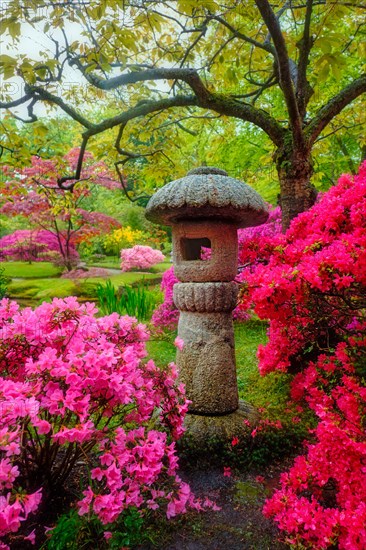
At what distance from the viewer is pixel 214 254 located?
2.90 metres

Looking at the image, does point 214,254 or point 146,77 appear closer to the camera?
point 214,254

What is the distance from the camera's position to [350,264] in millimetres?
1771

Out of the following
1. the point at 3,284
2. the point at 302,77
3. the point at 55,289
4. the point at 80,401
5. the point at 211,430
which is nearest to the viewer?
the point at 80,401

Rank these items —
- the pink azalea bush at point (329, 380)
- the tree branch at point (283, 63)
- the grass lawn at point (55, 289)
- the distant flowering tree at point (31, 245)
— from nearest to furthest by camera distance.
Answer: the pink azalea bush at point (329, 380) < the tree branch at point (283, 63) < the grass lawn at point (55, 289) < the distant flowering tree at point (31, 245)

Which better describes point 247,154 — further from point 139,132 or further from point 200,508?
point 200,508

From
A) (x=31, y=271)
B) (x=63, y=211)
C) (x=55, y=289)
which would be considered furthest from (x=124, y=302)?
(x=31, y=271)

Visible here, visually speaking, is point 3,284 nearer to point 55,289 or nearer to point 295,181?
point 55,289

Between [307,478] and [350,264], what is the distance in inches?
43.4

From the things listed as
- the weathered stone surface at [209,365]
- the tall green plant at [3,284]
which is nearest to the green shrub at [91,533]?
the weathered stone surface at [209,365]

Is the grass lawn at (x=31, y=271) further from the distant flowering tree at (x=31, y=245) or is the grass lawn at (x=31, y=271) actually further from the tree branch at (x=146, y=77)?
the tree branch at (x=146, y=77)

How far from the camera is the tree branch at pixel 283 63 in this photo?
261 centimetres

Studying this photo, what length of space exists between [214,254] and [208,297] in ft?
1.11

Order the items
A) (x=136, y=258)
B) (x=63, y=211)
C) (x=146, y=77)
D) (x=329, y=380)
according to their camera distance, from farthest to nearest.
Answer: (x=136, y=258)
(x=63, y=211)
(x=146, y=77)
(x=329, y=380)

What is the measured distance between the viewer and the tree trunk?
361cm
